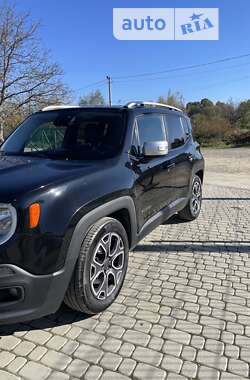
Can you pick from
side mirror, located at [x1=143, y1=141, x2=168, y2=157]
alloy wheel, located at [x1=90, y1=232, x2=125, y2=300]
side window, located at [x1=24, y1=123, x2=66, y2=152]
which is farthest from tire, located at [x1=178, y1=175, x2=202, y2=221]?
alloy wheel, located at [x1=90, y1=232, x2=125, y2=300]

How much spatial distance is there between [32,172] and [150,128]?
1.84 m

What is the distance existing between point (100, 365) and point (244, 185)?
9.82 metres

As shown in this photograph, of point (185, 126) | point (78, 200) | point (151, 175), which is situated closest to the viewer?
point (78, 200)

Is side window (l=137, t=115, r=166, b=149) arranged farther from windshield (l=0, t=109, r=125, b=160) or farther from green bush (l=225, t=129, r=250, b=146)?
green bush (l=225, t=129, r=250, b=146)

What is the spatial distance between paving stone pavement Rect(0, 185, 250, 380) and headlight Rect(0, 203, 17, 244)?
0.95m

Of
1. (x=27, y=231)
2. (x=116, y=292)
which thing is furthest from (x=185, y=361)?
(x=27, y=231)

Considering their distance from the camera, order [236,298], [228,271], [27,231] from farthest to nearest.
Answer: [228,271], [236,298], [27,231]

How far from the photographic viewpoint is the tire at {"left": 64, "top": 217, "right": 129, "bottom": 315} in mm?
2861

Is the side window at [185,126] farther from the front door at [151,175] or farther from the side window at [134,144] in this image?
the side window at [134,144]

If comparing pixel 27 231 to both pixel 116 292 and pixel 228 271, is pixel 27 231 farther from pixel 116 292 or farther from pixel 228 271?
pixel 228 271

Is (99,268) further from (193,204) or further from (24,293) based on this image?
(193,204)

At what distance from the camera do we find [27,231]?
2.42m

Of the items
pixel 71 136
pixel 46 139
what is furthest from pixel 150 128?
pixel 46 139

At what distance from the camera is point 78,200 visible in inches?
108
